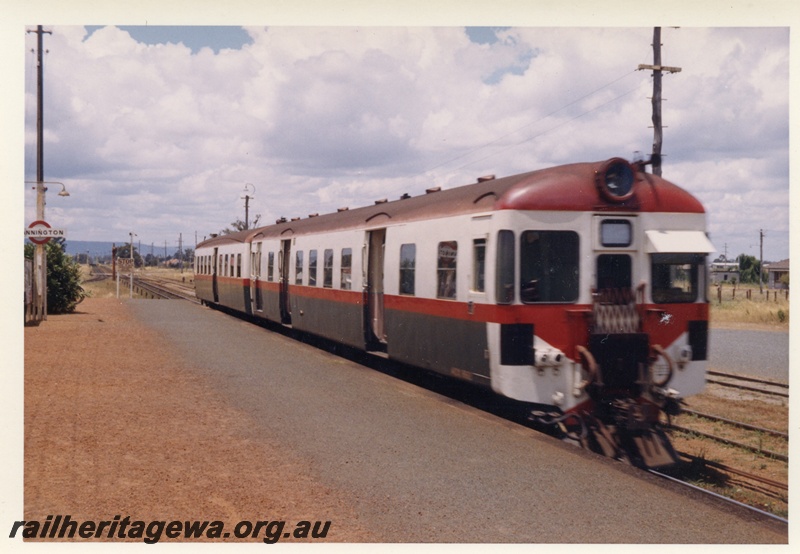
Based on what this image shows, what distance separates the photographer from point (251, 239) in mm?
24531

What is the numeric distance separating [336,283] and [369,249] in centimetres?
182

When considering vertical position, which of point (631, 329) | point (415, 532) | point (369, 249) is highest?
point (369, 249)

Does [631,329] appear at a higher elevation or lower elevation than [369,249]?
lower

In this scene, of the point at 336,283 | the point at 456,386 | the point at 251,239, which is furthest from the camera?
the point at 251,239

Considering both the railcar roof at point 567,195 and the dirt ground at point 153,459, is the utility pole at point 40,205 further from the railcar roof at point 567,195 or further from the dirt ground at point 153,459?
the railcar roof at point 567,195

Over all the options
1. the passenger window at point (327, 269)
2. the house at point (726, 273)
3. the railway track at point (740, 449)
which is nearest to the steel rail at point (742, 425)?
the railway track at point (740, 449)

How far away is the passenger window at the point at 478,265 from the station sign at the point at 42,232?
1111 centimetres

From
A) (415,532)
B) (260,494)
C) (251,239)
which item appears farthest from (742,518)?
(251,239)

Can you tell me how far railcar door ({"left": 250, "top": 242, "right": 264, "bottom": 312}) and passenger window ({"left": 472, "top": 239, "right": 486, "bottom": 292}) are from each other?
45.4 ft

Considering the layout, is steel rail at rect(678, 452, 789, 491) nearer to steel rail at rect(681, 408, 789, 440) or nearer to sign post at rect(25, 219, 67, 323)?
steel rail at rect(681, 408, 789, 440)

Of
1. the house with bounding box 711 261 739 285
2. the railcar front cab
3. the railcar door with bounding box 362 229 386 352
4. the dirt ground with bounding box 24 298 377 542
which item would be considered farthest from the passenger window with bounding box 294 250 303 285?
the house with bounding box 711 261 739 285

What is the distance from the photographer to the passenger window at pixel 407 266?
39.5ft

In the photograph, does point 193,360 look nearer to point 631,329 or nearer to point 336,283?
point 336,283

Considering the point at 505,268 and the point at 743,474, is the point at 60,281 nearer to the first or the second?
the point at 505,268
